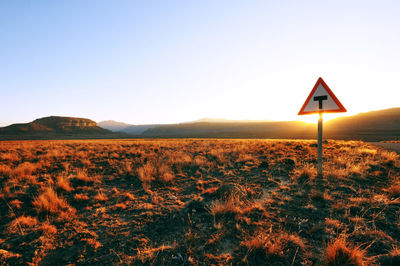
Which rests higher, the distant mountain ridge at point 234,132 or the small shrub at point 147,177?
the distant mountain ridge at point 234,132

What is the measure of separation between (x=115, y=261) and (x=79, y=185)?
401 centimetres

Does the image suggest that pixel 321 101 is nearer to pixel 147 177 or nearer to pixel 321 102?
pixel 321 102

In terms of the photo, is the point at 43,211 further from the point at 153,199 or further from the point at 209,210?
the point at 209,210

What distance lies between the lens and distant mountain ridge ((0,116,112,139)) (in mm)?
80062

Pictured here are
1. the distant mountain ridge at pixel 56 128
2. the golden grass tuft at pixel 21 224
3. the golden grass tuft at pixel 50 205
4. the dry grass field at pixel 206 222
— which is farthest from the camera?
the distant mountain ridge at pixel 56 128

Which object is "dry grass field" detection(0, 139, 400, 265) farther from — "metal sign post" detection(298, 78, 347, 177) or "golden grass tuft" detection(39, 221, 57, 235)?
"metal sign post" detection(298, 78, 347, 177)

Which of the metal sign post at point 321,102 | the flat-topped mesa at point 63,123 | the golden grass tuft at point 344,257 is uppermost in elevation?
the flat-topped mesa at point 63,123

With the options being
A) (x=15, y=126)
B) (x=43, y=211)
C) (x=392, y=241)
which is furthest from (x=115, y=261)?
(x=15, y=126)

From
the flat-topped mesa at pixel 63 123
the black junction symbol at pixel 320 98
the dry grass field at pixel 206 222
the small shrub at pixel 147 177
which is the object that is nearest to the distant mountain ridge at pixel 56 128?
the flat-topped mesa at pixel 63 123

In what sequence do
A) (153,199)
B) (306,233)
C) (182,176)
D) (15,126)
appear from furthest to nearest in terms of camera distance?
(15,126) < (182,176) < (153,199) < (306,233)

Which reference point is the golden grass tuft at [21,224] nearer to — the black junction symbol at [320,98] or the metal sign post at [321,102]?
the metal sign post at [321,102]

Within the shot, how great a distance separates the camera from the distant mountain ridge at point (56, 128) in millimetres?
80062

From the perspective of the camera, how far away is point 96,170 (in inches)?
274

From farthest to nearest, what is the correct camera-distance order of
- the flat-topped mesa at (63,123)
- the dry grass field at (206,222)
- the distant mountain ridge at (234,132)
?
the flat-topped mesa at (63,123) → the distant mountain ridge at (234,132) → the dry grass field at (206,222)
